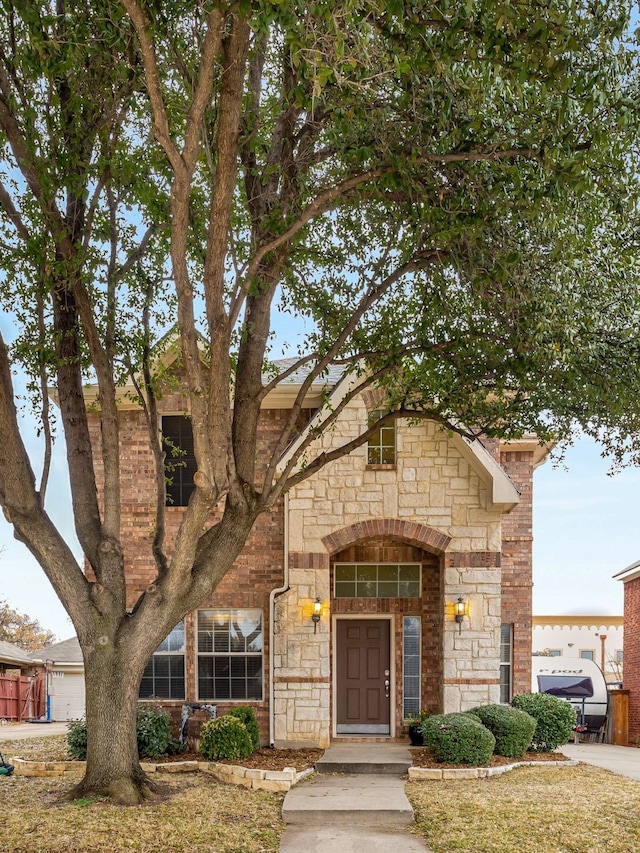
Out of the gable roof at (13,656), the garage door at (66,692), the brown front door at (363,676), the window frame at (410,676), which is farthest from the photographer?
the garage door at (66,692)

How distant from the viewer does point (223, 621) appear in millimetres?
15078

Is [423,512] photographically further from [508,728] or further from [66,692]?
[66,692]

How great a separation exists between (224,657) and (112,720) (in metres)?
5.31

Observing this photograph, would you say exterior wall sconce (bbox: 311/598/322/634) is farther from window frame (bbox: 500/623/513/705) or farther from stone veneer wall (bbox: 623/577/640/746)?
stone veneer wall (bbox: 623/577/640/746)

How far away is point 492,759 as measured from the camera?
13.0m

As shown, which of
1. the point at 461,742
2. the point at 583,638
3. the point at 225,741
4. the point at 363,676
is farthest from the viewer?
the point at 583,638

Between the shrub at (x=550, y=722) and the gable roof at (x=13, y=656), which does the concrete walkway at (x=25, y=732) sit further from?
the shrub at (x=550, y=722)

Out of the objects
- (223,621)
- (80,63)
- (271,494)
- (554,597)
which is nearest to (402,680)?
(223,621)

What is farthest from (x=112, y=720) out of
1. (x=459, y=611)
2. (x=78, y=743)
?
(x=459, y=611)

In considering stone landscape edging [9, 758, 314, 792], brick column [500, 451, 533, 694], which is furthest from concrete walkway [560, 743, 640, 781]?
stone landscape edging [9, 758, 314, 792]

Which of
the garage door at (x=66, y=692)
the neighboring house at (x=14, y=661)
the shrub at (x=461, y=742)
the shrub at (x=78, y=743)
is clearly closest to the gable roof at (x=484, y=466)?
the shrub at (x=461, y=742)

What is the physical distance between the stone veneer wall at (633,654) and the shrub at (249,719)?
10.5 metres

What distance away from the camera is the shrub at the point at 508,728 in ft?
43.6

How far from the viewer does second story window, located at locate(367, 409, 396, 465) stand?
48.9 feet
